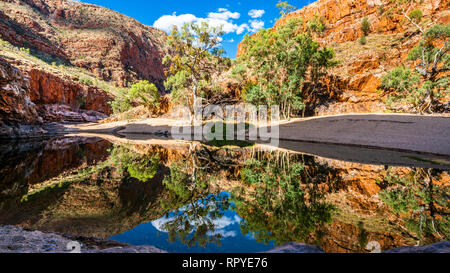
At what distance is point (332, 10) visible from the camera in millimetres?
54625

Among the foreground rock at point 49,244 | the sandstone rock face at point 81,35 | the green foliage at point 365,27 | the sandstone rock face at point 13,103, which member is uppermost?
the sandstone rock face at point 81,35

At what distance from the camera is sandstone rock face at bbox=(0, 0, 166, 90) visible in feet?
221

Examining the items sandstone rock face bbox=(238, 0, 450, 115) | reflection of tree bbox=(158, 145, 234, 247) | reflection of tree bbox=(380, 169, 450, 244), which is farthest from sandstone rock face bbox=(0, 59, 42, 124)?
sandstone rock face bbox=(238, 0, 450, 115)

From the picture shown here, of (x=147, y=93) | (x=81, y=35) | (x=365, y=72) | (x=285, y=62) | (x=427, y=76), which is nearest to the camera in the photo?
(x=427, y=76)

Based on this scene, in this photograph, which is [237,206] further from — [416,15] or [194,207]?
[416,15]

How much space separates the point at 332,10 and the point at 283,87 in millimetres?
48421

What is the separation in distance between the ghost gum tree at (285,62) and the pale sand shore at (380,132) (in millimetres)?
5226

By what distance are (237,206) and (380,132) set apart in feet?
48.2

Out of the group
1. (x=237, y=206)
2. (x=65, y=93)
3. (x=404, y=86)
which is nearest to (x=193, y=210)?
(x=237, y=206)

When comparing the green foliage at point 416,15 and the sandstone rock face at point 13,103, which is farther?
the green foliage at point 416,15

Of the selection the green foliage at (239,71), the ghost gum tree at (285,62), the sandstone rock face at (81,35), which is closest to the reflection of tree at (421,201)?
the ghost gum tree at (285,62)

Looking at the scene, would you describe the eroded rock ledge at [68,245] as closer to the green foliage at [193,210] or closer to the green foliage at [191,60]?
the green foliage at [193,210]

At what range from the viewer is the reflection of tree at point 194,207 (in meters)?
3.16

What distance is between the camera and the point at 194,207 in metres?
4.32
